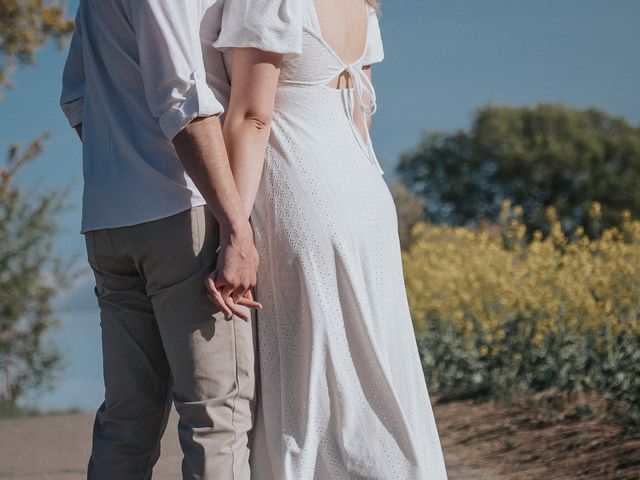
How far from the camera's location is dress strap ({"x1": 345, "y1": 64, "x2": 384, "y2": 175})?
229 centimetres

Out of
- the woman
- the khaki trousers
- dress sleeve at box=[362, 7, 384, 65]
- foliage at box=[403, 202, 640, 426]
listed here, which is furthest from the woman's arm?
foliage at box=[403, 202, 640, 426]

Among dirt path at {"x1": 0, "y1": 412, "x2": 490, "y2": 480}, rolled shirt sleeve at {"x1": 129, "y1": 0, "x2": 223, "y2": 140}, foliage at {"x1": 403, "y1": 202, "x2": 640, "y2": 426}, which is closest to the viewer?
rolled shirt sleeve at {"x1": 129, "y1": 0, "x2": 223, "y2": 140}

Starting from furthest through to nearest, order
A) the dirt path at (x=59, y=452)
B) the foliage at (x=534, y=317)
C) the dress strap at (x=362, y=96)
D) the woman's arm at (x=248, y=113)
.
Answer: the foliage at (x=534, y=317), the dirt path at (x=59, y=452), the dress strap at (x=362, y=96), the woman's arm at (x=248, y=113)

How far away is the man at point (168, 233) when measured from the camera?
1968mm

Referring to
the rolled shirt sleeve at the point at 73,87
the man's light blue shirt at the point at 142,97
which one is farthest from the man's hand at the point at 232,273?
the rolled shirt sleeve at the point at 73,87

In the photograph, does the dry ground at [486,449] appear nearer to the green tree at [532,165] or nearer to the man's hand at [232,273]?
the man's hand at [232,273]

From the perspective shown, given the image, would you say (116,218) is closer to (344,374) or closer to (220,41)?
(220,41)

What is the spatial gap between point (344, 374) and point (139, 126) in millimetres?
684

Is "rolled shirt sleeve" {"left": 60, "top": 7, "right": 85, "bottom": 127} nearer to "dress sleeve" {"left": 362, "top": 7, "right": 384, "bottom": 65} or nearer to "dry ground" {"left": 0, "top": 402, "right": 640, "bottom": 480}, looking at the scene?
"dress sleeve" {"left": 362, "top": 7, "right": 384, "bottom": 65}

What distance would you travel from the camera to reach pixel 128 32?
2094 millimetres

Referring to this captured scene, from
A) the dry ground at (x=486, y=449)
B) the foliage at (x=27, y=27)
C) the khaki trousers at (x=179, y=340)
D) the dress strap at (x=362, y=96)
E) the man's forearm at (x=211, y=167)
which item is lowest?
the dry ground at (x=486, y=449)

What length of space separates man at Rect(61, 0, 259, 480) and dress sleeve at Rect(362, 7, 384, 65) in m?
0.44

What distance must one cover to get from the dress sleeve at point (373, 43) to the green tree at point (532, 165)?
38.0m

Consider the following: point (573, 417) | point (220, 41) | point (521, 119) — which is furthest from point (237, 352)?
point (521, 119)
